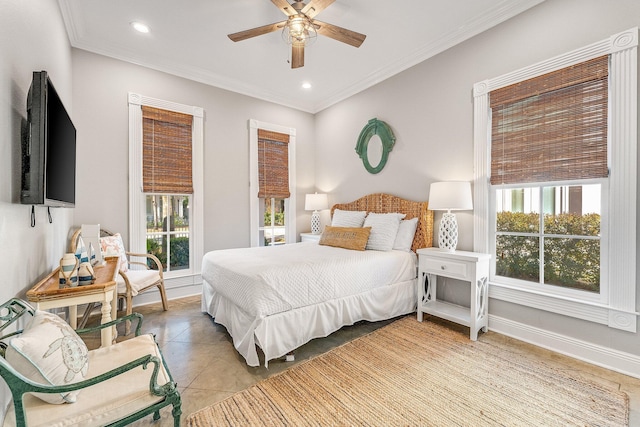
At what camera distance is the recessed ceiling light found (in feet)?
9.09

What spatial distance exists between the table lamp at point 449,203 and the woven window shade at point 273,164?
254 cm

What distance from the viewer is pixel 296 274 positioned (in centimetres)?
223

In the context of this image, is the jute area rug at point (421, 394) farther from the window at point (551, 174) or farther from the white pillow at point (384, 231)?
the white pillow at point (384, 231)

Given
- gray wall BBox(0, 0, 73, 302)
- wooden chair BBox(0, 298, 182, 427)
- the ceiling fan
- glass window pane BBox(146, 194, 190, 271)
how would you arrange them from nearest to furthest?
wooden chair BBox(0, 298, 182, 427) < gray wall BBox(0, 0, 73, 302) < the ceiling fan < glass window pane BBox(146, 194, 190, 271)

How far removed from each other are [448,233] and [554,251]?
852 millimetres

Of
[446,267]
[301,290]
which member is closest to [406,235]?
[446,267]

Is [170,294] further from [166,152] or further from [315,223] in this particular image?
[315,223]

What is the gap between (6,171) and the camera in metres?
1.33

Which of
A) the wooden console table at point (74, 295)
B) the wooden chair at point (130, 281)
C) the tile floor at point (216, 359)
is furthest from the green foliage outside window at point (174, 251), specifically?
the wooden console table at point (74, 295)

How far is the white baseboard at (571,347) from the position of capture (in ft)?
6.49

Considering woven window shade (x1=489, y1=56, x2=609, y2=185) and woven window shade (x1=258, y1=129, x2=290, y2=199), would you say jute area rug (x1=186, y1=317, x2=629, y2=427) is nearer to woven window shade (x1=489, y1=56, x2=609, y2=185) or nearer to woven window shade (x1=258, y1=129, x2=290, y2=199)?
woven window shade (x1=489, y1=56, x2=609, y2=185)

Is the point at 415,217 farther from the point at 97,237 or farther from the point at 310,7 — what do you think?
the point at 97,237

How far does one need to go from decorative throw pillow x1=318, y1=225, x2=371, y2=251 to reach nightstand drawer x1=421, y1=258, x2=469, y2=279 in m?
0.67

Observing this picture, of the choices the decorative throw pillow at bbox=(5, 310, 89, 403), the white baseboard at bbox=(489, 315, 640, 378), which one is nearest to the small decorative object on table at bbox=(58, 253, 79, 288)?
the decorative throw pillow at bbox=(5, 310, 89, 403)
